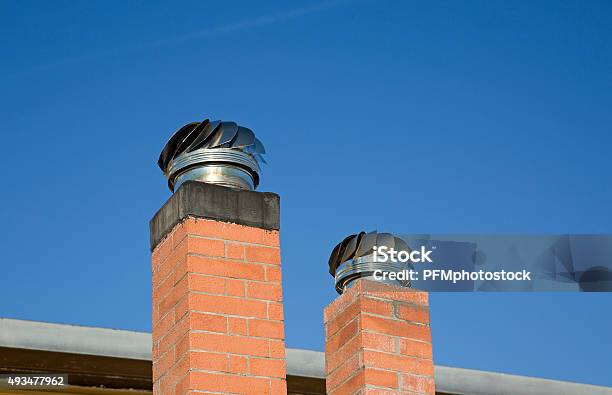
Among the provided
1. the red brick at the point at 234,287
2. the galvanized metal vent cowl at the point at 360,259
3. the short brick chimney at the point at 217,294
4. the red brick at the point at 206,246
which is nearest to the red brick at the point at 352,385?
the galvanized metal vent cowl at the point at 360,259

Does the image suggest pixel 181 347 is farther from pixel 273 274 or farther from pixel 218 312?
pixel 273 274

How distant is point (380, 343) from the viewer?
541cm

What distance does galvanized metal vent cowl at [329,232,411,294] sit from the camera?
5.65 m

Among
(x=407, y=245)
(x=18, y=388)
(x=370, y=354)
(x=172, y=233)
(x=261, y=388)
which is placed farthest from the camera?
(x=18, y=388)

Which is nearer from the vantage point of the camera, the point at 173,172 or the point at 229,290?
the point at 229,290

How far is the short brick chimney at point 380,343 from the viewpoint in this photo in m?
5.35

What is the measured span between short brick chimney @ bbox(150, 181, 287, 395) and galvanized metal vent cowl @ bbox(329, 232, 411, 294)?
30.3 inches

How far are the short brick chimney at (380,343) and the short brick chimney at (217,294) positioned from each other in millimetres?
688

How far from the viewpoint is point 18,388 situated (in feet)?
26.5

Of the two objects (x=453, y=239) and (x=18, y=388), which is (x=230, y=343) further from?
(x=18, y=388)

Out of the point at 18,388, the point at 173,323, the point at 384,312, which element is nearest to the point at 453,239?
the point at 384,312

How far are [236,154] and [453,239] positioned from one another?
83.0 inches

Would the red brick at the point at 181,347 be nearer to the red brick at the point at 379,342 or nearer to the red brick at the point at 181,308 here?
the red brick at the point at 181,308

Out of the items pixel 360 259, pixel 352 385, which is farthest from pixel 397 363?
Answer: pixel 360 259
